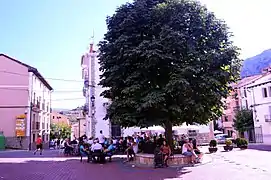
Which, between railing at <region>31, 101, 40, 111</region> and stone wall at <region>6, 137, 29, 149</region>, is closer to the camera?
stone wall at <region>6, 137, 29, 149</region>

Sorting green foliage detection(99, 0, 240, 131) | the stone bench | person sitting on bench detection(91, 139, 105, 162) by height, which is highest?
green foliage detection(99, 0, 240, 131)

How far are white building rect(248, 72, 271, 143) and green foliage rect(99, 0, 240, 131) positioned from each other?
888 inches

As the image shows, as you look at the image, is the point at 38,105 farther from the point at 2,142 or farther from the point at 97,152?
the point at 97,152

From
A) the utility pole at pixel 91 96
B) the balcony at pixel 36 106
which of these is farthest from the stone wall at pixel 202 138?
the balcony at pixel 36 106

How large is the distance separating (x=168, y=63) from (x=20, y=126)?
27.0m

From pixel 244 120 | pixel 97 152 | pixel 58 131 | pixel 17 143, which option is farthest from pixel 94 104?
pixel 58 131

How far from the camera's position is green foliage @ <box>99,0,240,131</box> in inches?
619

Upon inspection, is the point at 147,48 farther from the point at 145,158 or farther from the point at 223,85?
the point at 145,158

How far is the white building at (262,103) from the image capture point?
1482 inches

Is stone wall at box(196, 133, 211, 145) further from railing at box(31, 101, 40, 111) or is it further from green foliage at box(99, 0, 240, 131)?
railing at box(31, 101, 40, 111)

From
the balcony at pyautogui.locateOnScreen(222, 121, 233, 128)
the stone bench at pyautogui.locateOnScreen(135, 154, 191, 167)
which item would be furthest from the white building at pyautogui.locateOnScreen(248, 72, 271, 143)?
the balcony at pyautogui.locateOnScreen(222, 121, 233, 128)

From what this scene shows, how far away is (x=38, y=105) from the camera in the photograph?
142 ft

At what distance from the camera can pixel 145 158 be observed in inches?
647

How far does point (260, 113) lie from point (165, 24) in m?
28.3
